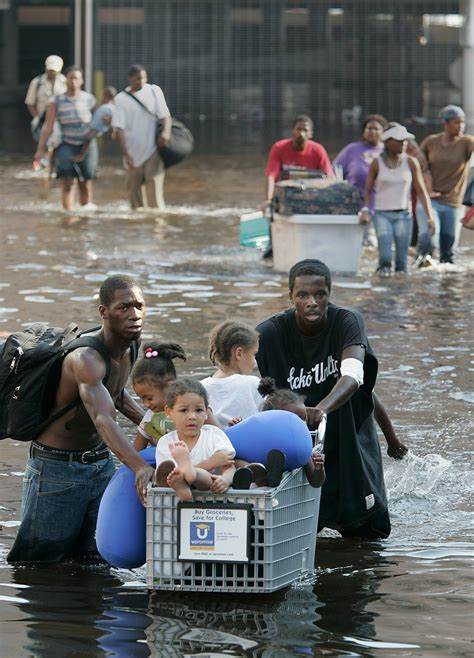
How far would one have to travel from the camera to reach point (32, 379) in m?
6.68

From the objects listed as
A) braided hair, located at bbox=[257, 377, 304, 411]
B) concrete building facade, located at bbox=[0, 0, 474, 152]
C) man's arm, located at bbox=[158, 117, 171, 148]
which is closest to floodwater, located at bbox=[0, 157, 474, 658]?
braided hair, located at bbox=[257, 377, 304, 411]

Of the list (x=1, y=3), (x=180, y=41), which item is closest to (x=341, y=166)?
(x=180, y=41)

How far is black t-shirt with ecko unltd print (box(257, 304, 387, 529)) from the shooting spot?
721 cm

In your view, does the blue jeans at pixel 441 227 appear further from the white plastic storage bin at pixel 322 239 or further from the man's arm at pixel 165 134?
the man's arm at pixel 165 134

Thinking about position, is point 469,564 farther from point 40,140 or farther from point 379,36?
point 379,36

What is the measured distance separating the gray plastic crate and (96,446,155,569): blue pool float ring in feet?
0.58

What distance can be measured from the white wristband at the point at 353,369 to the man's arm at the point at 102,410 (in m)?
1.05

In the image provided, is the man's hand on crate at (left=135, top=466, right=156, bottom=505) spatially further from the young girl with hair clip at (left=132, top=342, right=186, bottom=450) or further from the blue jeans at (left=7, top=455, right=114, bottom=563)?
the blue jeans at (left=7, top=455, right=114, bottom=563)

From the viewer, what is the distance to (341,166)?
53.8 ft

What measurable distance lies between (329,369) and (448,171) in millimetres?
8707

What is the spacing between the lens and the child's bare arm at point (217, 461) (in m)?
6.26

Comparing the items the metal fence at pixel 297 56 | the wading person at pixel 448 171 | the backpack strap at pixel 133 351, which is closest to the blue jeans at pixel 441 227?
the wading person at pixel 448 171

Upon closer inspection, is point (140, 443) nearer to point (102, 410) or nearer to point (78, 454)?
point (78, 454)

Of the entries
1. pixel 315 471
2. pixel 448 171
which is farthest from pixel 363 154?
pixel 315 471
